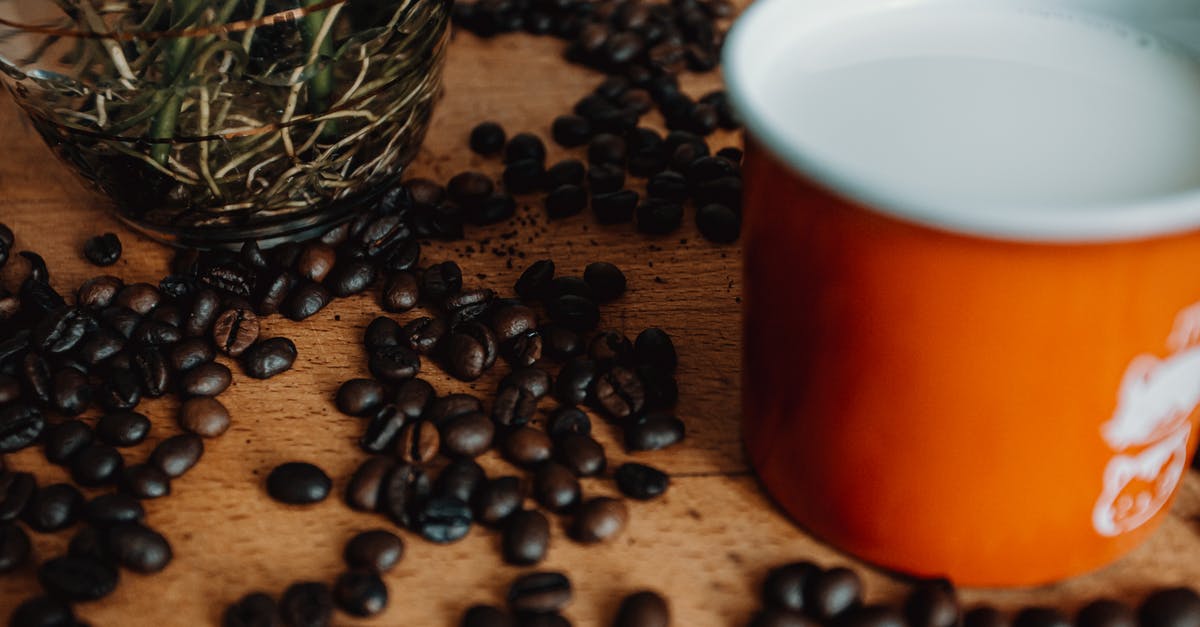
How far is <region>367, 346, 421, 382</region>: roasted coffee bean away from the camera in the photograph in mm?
906

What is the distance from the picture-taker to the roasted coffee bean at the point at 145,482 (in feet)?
2.67

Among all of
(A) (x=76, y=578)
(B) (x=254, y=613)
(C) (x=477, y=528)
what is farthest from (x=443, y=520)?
(A) (x=76, y=578)

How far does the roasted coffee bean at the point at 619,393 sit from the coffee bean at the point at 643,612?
0.58ft

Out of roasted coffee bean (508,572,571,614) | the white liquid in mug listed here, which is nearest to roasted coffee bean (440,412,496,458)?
roasted coffee bean (508,572,571,614)

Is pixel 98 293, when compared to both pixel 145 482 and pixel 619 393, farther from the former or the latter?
pixel 619 393

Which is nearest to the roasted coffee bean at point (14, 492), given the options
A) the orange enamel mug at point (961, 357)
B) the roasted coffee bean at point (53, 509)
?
the roasted coffee bean at point (53, 509)

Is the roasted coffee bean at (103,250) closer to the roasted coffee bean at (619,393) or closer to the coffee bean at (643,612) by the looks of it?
the roasted coffee bean at (619,393)

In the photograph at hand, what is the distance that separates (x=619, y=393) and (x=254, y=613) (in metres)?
0.32

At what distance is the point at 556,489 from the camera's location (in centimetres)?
80

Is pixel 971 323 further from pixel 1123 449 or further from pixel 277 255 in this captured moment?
pixel 277 255

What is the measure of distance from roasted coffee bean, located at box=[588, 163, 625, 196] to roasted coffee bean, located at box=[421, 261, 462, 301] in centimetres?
19

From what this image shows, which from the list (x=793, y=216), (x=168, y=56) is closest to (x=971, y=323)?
(x=793, y=216)

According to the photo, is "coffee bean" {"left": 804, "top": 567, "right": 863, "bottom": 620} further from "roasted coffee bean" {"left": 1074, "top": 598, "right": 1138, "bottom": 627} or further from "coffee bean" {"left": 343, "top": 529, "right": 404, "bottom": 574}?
"coffee bean" {"left": 343, "top": 529, "right": 404, "bottom": 574}

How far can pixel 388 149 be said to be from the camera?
1.03 meters
